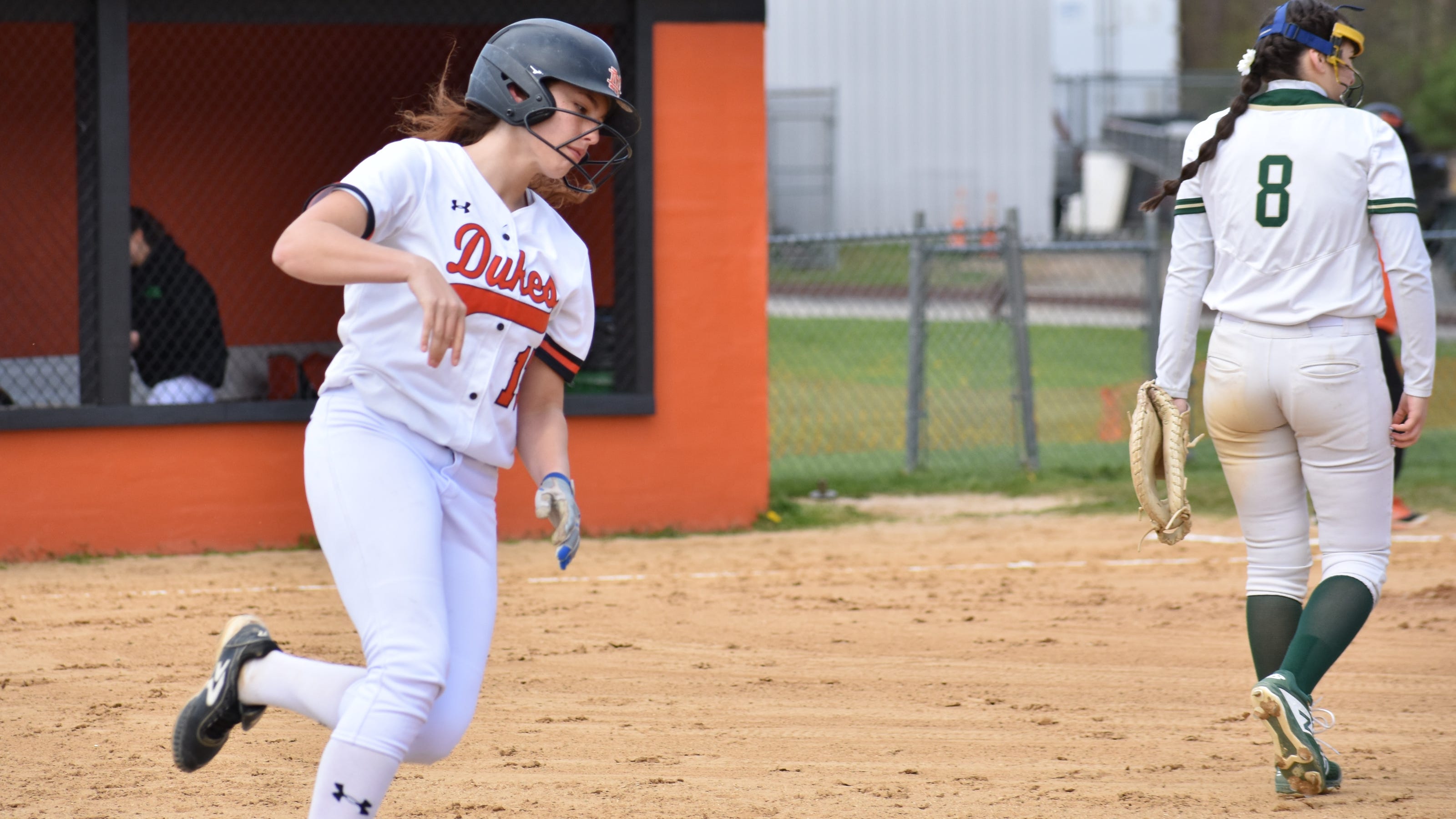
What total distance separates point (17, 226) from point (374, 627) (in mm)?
8840

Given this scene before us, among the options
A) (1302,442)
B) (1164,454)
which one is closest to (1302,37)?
(1302,442)

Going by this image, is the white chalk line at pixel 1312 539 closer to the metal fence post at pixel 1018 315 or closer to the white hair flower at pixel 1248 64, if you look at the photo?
the metal fence post at pixel 1018 315

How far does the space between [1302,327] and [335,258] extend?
2.50m

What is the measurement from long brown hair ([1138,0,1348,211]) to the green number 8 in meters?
0.14

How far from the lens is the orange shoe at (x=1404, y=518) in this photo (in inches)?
324

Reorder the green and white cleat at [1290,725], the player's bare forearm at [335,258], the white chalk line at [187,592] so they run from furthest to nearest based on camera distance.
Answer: the white chalk line at [187,592] < the green and white cleat at [1290,725] < the player's bare forearm at [335,258]

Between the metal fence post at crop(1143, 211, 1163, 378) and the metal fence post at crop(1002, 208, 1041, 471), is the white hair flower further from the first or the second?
the metal fence post at crop(1143, 211, 1163, 378)

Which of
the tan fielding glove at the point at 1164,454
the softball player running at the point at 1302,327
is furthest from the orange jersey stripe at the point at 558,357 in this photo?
the softball player running at the point at 1302,327

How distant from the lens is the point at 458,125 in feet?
10.6

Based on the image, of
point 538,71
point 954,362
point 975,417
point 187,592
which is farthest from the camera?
point 954,362

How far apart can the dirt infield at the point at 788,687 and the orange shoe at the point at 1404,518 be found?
1.87ft

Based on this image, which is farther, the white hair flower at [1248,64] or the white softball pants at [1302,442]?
the white hair flower at [1248,64]

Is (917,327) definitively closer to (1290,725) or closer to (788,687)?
(788,687)

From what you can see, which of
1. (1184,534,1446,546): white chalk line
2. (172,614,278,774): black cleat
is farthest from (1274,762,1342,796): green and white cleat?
(1184,534,1446,546): white chalk line
